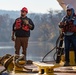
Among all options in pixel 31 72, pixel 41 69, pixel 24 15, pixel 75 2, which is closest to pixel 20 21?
pixel 24 15

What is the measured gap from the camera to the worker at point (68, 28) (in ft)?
31.0

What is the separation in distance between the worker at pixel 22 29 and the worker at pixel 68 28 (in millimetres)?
1493

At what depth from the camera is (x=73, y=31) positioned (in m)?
9.50

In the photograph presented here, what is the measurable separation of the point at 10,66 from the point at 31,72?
0.89m

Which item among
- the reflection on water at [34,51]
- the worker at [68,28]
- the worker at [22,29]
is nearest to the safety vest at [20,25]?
the worker at [22,29]

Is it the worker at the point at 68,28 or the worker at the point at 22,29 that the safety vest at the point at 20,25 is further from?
the worker at the point at 68,28

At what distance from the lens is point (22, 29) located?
11109 mm

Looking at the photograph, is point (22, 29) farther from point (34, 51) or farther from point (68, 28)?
point (34, 51)

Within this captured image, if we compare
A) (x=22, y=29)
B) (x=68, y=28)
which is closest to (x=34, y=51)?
(x=22, y=29)

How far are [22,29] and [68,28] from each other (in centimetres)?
192

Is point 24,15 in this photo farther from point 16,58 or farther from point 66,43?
point 16,58

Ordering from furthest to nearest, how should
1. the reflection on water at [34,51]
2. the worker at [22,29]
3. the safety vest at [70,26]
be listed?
1. the reflection on water at [34,51]
2. the worker at [22,29]
3. the safety vest at [70,26]

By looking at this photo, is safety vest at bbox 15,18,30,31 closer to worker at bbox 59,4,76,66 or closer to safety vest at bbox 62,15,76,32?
worker at bbox 59,4,76,66

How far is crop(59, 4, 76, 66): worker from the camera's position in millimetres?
9445
